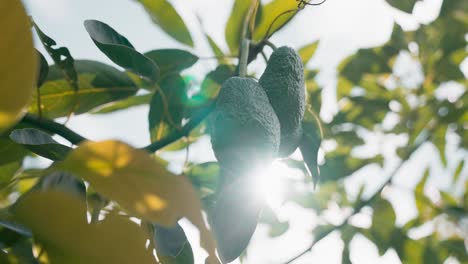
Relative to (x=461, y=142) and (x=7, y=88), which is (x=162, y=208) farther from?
(x=461, y=142)

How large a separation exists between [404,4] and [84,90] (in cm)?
58

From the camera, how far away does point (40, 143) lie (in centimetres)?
64

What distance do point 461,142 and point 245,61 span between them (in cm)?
133

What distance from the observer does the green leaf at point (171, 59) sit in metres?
1.04

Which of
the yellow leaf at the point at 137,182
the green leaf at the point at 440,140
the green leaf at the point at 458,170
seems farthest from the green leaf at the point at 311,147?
the green leaf at the point at 458,170

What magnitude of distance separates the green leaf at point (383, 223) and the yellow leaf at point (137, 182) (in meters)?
1.39

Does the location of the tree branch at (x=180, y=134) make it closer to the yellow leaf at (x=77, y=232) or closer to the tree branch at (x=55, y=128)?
the tree branch at (x=55, y=128)

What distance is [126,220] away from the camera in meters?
0.33

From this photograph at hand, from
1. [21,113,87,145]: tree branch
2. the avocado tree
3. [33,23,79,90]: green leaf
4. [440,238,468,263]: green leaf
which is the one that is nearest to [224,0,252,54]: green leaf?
the avocado tree

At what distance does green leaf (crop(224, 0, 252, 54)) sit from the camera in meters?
1.04

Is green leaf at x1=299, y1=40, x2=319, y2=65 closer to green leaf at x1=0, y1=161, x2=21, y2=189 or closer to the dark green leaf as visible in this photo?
green leaf at x1=0, y1=161, x2=21, y2=189

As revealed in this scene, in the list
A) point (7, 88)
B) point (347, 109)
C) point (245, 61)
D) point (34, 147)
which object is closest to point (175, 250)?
point (34, 147)

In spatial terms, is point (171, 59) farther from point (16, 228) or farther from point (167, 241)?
point (16, 228)

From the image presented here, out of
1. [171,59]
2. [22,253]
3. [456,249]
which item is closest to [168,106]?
Result: [171,59]
